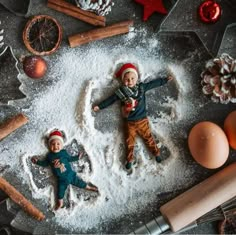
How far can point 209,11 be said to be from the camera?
1452mm

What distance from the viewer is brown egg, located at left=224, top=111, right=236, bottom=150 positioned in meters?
1.46

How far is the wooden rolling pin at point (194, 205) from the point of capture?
146 cm

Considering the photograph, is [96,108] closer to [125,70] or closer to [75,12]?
[125,70]

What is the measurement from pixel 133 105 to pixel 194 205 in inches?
11.9

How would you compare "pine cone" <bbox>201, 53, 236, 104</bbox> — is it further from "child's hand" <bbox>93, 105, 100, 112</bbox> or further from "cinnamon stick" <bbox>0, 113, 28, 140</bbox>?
"cinnamon stick" <bbox>0, 113, 28, 140</bbox>

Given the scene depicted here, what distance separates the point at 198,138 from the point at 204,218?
0.23m

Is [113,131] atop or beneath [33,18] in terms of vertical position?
beneath

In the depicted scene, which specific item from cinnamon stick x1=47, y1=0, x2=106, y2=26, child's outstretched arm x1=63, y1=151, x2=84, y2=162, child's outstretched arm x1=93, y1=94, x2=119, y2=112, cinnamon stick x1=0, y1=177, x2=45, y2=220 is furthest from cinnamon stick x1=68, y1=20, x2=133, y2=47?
cinnamon stick x1=0, y1=177, x2=45, y2=220

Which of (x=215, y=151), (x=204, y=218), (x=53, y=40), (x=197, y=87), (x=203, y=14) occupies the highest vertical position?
(x=53, y=40)

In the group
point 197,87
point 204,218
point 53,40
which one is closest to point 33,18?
point 53,40

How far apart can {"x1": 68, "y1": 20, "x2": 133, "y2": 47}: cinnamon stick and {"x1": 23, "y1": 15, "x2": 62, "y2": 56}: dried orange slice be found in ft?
0.14

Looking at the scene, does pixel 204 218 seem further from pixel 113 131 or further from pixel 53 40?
pixel 53 40

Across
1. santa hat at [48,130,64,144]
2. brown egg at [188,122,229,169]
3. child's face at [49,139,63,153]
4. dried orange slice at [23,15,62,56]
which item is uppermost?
dried orange slice at [23,15,62,56]

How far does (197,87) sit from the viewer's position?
1515mm
